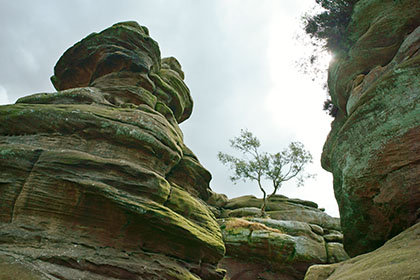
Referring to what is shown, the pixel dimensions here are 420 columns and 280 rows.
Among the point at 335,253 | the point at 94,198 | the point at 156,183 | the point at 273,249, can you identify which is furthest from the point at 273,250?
the point at 94,198

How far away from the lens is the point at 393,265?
212 inches

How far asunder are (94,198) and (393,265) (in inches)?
379

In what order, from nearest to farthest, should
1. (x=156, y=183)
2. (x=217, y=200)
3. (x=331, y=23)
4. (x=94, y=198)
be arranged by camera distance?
(x=94, y=198) → (x=156, y=183) → (x=331, y=23) → (x=217, y=200)

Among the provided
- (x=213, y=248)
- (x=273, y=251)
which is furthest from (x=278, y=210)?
(x=213, y=248)

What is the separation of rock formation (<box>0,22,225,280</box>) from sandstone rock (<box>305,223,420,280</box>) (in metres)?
5.44

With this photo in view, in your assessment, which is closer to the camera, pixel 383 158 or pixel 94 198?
pixel 383 158

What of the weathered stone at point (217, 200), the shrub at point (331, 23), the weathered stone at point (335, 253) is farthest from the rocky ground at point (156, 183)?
the weathered stone at point (217, 200)

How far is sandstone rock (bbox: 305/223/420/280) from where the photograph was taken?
481 centimetres

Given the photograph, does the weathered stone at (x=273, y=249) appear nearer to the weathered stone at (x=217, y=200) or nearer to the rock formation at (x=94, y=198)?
the rock formation at (x=94, y=198)

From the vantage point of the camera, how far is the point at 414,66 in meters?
10.0

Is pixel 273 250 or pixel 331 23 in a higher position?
pixel 331 23

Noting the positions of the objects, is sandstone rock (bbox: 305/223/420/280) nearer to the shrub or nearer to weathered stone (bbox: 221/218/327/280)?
weathered stone (bbox: 221/218/327/280)

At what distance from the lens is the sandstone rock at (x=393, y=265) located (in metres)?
4.81

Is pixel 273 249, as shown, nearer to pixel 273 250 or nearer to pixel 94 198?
pixel 273 250
